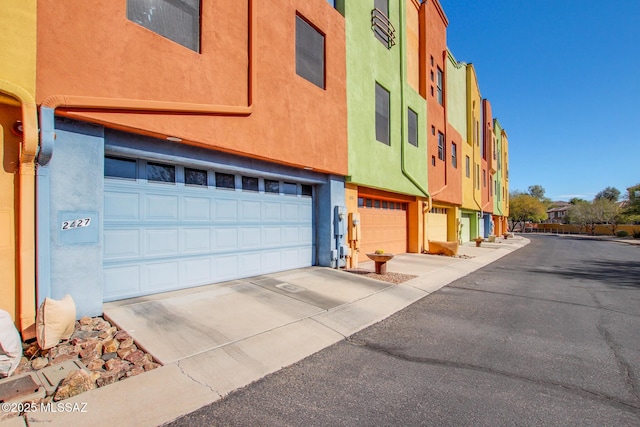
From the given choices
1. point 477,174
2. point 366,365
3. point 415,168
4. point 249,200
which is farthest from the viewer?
point 477,174

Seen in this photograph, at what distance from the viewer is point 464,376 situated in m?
3.94

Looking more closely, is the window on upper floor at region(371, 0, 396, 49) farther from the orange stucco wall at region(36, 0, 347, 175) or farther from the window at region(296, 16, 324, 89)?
the window at region(296, 16, 324, 89)

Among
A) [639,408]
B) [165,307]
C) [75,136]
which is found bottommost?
[639,408]

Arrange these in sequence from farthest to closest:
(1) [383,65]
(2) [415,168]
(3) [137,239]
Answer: (2) [415,168]
(1) [383,65]
(3) [137,239]

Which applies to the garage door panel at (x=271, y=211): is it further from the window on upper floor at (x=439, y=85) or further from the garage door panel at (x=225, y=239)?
the window on upper floor at (x=439, y=85)

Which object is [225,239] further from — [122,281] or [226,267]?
[122,281]

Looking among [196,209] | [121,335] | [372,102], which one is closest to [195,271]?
[196,209]

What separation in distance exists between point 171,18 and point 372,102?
24.4ft

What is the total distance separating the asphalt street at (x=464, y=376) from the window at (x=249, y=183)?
4.42 m

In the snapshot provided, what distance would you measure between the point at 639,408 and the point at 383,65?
479 inches

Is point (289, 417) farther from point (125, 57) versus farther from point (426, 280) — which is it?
point (426, 280)

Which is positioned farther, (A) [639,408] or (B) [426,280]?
(B) [426,280]

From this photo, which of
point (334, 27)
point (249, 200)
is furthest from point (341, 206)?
point (334, 27)

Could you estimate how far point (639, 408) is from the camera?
3.27 metres
